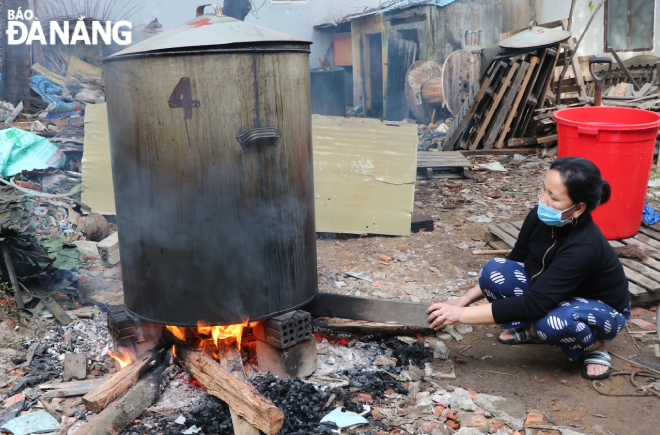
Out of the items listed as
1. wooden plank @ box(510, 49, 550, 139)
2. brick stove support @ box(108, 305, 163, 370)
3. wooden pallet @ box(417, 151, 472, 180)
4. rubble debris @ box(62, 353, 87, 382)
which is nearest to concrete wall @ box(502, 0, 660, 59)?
wooden plank @ box(510, 49, 550, 139)

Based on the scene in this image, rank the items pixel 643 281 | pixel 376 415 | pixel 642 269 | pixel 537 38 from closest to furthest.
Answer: pixel 376 415
pixel 643 281
pixel 642 269
pixel 537 38

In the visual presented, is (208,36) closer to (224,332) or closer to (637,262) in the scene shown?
(224,332)

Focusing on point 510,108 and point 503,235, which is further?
point 510,108

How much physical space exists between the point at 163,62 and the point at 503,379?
2.42 meters

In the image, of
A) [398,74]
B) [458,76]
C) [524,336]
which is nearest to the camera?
[524,336]

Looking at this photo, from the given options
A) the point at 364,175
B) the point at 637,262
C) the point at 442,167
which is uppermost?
the point at 364,175

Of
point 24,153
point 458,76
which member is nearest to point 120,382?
point 24,153

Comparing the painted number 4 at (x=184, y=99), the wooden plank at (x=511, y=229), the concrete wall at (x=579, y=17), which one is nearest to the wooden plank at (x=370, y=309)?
the painted number 4 at (x=184, y=99)

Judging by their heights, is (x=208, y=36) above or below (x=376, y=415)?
above

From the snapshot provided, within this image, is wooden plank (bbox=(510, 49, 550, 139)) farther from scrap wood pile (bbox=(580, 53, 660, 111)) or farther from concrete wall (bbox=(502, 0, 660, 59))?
concrete wall (bbox=(502, 0, 660, 59))

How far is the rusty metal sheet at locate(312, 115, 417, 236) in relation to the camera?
5.23m

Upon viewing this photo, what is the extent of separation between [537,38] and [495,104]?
119 centimetres

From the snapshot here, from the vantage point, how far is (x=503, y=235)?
4.70 m

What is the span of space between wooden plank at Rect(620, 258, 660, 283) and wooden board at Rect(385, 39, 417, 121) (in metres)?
9.63
